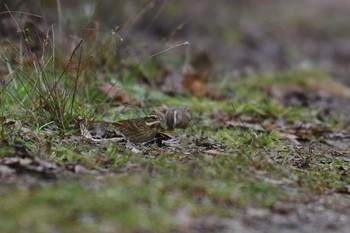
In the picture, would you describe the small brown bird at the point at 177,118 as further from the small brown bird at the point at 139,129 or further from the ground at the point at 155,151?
the small brown bird at the point at 139,129

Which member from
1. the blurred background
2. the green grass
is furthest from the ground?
the blurred background

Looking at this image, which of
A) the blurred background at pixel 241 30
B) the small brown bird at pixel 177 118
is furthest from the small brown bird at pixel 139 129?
the blurred background at pixel 241 30

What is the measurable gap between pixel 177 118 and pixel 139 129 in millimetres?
755

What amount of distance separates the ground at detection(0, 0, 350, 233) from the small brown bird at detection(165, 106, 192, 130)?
6 cm

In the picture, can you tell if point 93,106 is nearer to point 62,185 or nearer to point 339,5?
point 62,185

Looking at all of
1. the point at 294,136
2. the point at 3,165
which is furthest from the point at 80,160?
the point at 294,136

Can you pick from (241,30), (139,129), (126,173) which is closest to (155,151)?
(139,129)

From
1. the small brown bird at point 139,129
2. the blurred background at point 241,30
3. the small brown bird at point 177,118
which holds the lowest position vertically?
the blurred background at point 241,30

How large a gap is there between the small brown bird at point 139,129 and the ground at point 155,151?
0.07 meters

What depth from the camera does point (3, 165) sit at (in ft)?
13.2

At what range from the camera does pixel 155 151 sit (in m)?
4.85

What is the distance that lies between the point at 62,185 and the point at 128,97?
10.00 ft

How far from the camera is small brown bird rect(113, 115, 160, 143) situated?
5.03 meters

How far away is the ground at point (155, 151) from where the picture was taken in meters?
3.52
